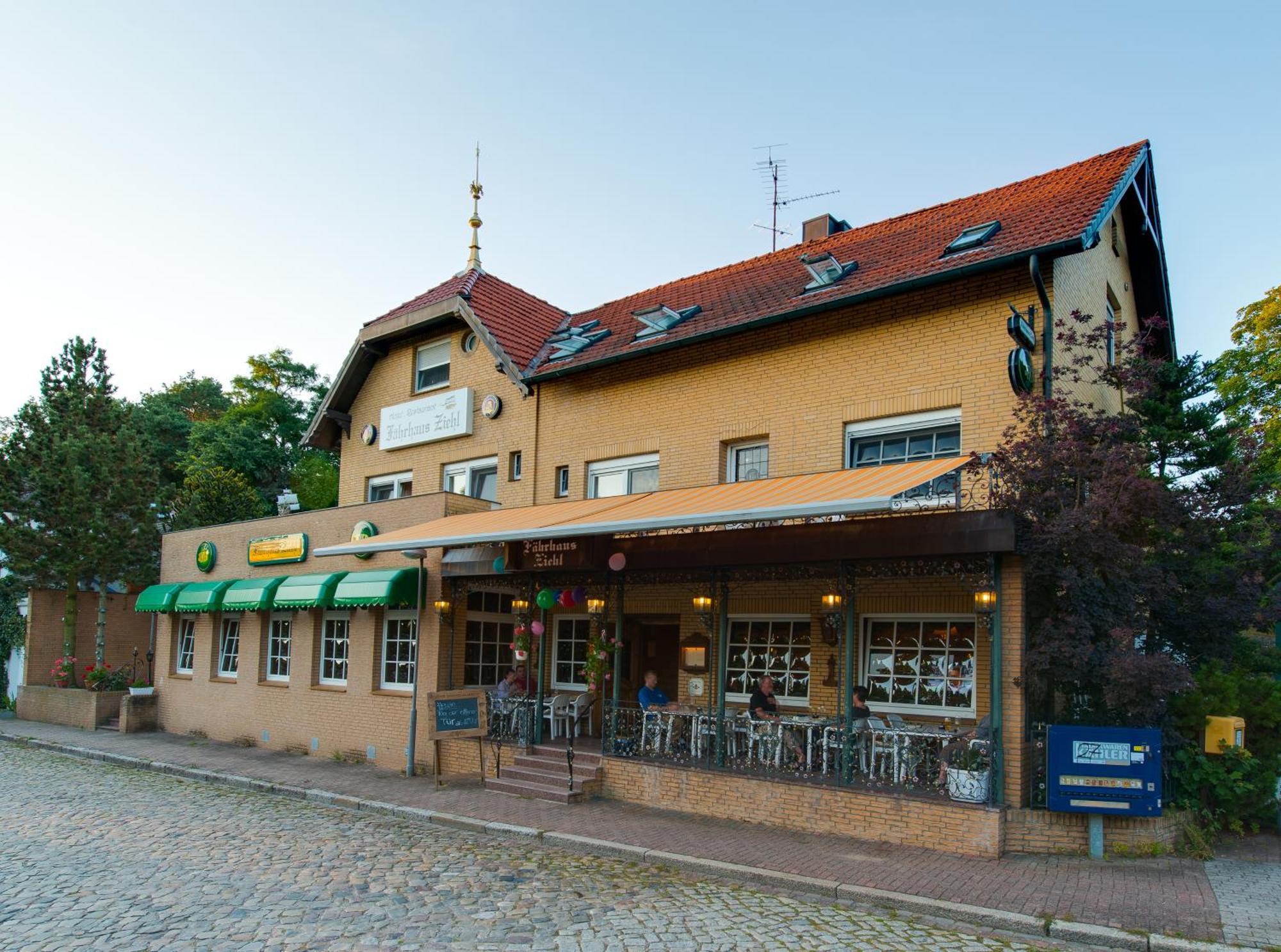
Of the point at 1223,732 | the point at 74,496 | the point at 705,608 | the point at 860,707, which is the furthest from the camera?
the point at 74,496

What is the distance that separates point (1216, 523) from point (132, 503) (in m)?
24.5

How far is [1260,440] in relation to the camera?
11883 millimetres

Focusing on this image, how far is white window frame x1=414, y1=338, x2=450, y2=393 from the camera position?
19.6m

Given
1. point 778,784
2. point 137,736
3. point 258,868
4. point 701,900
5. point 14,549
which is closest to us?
point 701,900

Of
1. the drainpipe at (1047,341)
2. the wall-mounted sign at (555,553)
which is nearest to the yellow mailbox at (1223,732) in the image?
the drainpipe at (1047,341)

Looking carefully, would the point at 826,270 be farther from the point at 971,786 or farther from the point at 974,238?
the point at 971,786

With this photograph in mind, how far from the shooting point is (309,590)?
709 inches

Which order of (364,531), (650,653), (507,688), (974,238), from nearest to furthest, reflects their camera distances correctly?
(974,238) → (507,688) → (650,653) → (364,531)

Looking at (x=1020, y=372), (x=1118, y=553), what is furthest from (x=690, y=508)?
(x=1118, y=553)

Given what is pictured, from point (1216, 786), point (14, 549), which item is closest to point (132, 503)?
point (14, 549)

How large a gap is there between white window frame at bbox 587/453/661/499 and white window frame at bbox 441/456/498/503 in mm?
2334

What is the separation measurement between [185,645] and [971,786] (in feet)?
62.0

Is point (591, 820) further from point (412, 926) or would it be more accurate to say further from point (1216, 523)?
point (1216, 523)

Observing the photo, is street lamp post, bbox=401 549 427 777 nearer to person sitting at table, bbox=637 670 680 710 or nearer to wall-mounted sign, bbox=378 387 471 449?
wall-mounted sign, bbox=378 387 471 449
